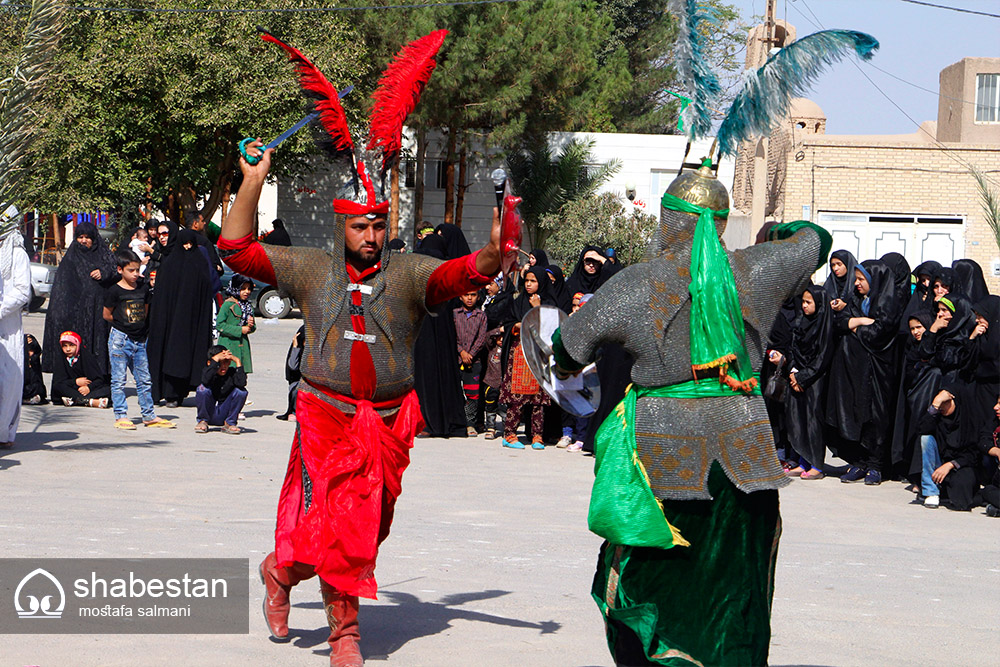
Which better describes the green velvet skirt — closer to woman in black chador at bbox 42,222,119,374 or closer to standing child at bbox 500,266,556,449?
standing child at bbox 500,266,556,449

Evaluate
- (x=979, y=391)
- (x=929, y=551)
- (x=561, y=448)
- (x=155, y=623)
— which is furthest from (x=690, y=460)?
(x=561, y=448)

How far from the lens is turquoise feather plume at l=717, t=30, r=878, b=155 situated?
4.75 m

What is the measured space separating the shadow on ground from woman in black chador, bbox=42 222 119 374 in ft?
26.9

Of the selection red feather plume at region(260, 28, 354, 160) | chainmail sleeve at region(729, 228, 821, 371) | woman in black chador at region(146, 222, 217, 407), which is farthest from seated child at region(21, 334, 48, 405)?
chainmail sleeve at region(729, 228, 821, 371)

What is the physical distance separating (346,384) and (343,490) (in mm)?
438

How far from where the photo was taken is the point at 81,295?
13.3 m

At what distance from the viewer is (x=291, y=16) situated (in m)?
26.5

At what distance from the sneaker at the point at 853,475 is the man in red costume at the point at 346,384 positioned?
6.36m

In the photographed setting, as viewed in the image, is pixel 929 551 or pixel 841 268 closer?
pixel 929 551

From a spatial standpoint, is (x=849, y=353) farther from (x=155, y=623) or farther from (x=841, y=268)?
(x=155, y=623)

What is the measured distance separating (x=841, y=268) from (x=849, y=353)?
755 mm

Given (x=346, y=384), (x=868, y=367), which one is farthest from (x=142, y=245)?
(x=346, y=384)

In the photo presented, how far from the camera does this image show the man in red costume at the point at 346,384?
193 inches

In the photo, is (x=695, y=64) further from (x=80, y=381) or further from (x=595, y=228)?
(x=595, y=228)
